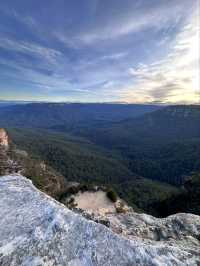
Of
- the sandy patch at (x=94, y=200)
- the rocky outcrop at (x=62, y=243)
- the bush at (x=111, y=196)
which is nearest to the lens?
the rocky outcrop at (x=62, y=243)

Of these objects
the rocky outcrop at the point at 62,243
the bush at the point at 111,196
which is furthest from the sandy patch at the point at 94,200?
the rocky outcrop at the point at 62,243

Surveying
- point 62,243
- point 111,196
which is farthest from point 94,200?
point 62,243

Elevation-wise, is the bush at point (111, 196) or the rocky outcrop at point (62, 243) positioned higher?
the rocky outcrop at point (62, 243)

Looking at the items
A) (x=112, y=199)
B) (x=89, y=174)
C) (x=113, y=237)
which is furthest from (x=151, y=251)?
(x=89, y=174)

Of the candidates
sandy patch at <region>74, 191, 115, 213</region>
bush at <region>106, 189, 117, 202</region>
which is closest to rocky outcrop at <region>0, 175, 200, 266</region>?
sandy patch at <region>74, 191, 115, 213</region>

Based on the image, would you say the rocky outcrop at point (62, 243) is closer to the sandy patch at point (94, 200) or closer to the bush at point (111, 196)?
the sandy patch at point (94, 200)

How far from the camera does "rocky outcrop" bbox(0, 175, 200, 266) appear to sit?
27.7 ft

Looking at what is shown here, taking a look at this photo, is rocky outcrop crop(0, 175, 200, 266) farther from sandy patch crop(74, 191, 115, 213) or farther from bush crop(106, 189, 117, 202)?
bush crop(106, 189, 117, 202)

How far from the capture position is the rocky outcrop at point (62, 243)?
332 inches

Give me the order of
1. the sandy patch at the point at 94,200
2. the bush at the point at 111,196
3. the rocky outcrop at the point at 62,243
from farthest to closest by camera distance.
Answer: the bush at the point at 111,196 < the sandy patch at the point at 94,200 < the rocky outcrop at the point at 62,243

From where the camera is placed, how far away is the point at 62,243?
903cm

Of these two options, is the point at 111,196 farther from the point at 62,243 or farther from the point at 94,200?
the point at 62,243

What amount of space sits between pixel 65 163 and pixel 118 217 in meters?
179

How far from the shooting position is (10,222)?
9875 mm
